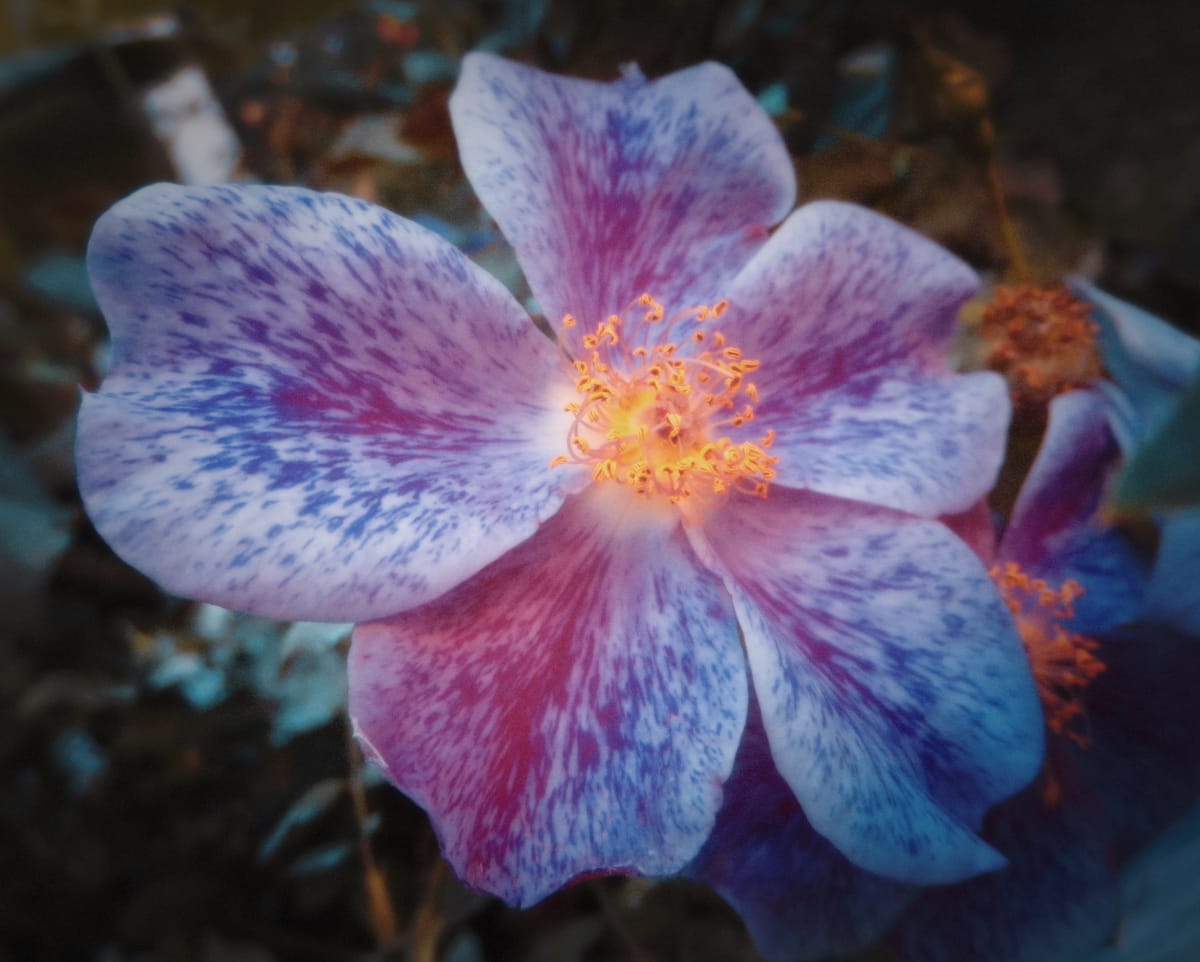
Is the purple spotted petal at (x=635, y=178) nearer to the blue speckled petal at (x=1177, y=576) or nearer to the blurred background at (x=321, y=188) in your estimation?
the blurred background at (x=321, y=188)

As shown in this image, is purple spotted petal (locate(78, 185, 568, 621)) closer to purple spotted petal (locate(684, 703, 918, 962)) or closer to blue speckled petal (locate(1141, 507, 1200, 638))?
purple spotted petal (locate(684, 703, 918, 962))

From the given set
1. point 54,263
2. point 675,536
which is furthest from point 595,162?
point 54,263

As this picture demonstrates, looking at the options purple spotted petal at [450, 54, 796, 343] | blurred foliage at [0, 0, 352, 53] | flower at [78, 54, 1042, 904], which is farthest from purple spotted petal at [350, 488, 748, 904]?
blurred foliage at [0, 0, 352, 53]

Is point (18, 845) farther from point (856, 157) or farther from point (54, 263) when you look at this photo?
point (856, 157)

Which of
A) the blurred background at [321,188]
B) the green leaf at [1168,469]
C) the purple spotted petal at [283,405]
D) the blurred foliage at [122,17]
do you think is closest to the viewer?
the green leaf at [1168,469]

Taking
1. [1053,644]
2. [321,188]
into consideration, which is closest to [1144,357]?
A: [1053,644]

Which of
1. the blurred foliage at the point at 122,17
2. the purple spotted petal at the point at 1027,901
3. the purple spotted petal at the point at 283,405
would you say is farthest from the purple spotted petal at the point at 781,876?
the blurred foliage at the point at 122,17

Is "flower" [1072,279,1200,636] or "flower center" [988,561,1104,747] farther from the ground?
"flower" [1072,279,1200,636]
